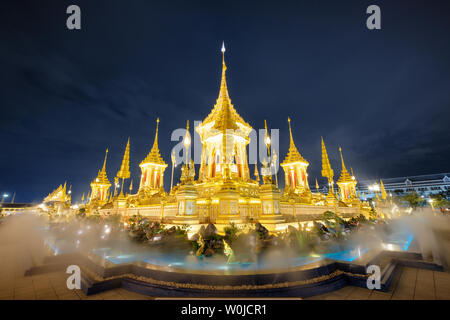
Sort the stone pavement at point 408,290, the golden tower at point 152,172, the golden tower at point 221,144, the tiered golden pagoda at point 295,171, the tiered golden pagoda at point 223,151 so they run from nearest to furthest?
the stone pavement at point 408,290 → the tiered golden pagoda at point 223,151 → the golden tower at point 221,144 → the golden tower at point 152,172 → the tiered golden pagoda at point 295,171

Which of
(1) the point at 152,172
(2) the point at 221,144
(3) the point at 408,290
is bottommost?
(3) the point at 408,290

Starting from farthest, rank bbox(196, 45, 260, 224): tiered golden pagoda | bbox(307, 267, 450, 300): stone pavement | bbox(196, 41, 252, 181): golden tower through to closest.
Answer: bbox(196, 41, 252, 181): golden tower, bbox(196, 45, 260, 224): tiered golden pagoda, bbox(307, 267, 450, 300): stone pavement

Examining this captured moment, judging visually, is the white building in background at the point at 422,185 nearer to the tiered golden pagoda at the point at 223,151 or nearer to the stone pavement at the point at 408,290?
the tiered golden pagoda at the point at 223,151

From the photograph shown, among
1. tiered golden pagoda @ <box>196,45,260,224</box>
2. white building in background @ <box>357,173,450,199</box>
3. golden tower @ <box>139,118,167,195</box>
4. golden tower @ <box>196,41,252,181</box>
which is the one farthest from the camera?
white building in background @ <box>357,173,450,199</box>

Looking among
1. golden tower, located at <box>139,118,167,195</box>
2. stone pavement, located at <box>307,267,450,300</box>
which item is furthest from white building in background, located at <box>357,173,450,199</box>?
stone pavement, located at <box>307,267,450,300</box>

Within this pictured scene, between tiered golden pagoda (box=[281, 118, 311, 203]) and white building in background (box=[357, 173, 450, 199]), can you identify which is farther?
white building in background (box=[357, 173, 450, 199])

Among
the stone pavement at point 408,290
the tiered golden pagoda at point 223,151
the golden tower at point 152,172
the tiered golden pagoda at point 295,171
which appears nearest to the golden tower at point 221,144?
the tiered golden pagoda at point 223,151

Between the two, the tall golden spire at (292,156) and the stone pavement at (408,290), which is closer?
the stone pavement at (408,290)

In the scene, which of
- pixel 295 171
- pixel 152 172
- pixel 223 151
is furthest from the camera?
pixel 295 171

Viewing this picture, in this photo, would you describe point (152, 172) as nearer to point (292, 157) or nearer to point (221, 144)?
point (221, 144)

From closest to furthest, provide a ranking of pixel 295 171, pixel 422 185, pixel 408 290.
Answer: pixel 408 290 → pixel 295 171 → pixel 422 185

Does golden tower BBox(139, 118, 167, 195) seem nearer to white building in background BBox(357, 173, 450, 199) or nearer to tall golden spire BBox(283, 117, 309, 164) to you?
tall golden spire BBox(283, 117, 309, 164)

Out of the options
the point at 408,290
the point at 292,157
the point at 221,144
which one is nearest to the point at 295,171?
the point at 292,157
